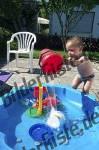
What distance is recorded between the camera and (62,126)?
5.09m

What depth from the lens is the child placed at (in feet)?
17.2

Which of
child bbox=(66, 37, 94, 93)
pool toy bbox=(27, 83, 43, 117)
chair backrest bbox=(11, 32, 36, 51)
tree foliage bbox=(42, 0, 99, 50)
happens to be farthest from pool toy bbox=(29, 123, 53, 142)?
tree foliage bbox=(42, 0, 99, 50)

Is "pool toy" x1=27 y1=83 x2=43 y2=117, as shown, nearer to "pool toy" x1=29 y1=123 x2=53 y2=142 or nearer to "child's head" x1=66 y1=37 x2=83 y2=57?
"pool toy" x1=29 y1=123 x2=53 y2=142

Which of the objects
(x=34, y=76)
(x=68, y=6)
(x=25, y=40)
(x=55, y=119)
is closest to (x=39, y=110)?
(x=55, y=119)

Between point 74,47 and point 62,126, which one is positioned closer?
point 62,126

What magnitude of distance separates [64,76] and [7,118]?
3454 millimetres

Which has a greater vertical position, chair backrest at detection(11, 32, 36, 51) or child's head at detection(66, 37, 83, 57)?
child's head at detection(66, 37, 83, 57)

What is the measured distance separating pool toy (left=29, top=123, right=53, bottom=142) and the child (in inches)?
50.0

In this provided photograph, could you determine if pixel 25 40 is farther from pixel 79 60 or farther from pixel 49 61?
pixel 49 61

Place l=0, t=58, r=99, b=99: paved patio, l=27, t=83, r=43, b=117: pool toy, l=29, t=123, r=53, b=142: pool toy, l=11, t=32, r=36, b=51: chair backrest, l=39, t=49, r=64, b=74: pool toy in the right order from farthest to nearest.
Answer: l=11, t=32, r=36, b=51: chair backrest
l=0, t=58, r=99, b=99: paved patio
l=27, t=83, r=43, b=117: pool toy
l=39, t=49, r=64, b=74: pool toy
l=29, t=123, r=53, b=142: pool toy

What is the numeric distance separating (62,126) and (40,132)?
1.77 ft

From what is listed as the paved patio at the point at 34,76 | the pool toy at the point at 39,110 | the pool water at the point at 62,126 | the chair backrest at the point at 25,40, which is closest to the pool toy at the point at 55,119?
the pool water at the point at 62,126

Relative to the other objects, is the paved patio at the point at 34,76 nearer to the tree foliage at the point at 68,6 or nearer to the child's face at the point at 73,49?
the child's face at the point at 73,49

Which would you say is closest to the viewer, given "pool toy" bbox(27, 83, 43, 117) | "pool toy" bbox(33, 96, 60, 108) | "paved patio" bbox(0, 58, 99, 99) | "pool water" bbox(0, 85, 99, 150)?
"pool water" bbox(0, 85, 99, 150)
